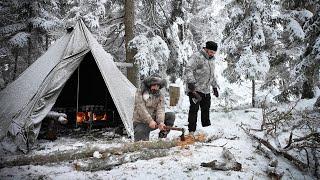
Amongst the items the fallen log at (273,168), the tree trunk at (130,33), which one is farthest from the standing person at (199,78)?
the tree trunk at (130,33)

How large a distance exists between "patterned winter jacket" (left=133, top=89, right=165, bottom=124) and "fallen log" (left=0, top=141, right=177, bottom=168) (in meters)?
0.68

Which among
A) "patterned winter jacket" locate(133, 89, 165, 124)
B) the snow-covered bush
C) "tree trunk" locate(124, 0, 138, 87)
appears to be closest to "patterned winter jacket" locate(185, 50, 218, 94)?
"patterned winter jacket" locate(133, 89, 165, 124)

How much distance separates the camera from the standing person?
671 cm

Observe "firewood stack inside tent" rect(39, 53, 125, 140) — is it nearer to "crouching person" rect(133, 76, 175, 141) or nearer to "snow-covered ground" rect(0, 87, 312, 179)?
"crouching person" rect(133, 76, 175, 141)

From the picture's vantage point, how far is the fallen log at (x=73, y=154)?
488 centimetres

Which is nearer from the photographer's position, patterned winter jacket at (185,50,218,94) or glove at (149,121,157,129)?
glove at (149,121,157,129)

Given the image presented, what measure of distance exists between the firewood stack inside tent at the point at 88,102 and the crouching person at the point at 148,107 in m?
1.71

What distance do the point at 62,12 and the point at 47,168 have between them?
15084mm

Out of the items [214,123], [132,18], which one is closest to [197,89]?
[214,123]

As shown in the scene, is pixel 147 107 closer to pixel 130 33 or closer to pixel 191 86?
pixel 191 86

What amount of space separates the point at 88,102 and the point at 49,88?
12.5ft

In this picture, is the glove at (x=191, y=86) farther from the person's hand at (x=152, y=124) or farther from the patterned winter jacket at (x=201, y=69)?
the person's hand at (x=152, y=124)

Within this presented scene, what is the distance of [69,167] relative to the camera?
4.84 meters

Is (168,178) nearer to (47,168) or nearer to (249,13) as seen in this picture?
(47,168)
